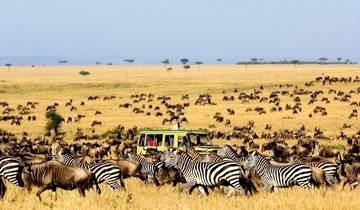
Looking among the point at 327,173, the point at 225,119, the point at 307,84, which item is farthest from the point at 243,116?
the point at 327,173

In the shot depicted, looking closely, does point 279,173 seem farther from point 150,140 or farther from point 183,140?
point 150,140

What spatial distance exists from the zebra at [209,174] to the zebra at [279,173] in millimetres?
843

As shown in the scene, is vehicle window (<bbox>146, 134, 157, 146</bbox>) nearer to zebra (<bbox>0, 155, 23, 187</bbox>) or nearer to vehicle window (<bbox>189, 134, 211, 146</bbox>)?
vehicle window (<bbox>189, 134, 211, 146</bbox>)

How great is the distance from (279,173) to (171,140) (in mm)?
7299

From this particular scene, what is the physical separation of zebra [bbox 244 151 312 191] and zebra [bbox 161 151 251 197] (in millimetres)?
843

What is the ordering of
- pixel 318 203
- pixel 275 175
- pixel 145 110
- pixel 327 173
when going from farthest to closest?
pixel 145 110 < pixel 327 173 < pixel 275 175 < pixel 318 203

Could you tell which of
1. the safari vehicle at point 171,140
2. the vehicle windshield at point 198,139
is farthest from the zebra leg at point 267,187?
the vehicle windshield at point 198,139

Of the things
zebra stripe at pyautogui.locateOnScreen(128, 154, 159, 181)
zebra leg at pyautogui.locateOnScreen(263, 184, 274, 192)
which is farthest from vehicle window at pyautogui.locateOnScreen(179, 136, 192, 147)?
zebra leg at pyautogui.locateOnScreen(263, 184, 274, 192)

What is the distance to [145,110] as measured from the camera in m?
64.8

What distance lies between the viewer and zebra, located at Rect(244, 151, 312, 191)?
16.0 meters

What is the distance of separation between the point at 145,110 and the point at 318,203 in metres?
51.6

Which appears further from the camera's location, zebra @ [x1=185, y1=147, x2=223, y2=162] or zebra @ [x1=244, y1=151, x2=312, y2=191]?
zebra @ [x1=185, y1=147, x2=223, y2=162]

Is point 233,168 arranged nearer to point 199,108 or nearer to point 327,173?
point 327,173

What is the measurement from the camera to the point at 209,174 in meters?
15.5
